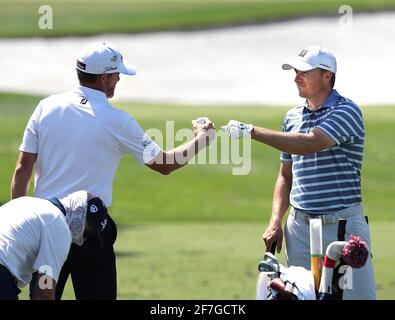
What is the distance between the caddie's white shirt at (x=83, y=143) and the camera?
24.6 feet

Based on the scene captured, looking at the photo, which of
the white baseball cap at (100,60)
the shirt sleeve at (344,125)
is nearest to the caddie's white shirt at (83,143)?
the white baseball cap at (100,60)

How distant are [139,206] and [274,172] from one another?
292cm

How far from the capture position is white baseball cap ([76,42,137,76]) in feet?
24.8

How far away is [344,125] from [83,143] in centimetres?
145

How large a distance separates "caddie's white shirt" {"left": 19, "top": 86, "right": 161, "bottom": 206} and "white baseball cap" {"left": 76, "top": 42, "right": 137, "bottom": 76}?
132 mm

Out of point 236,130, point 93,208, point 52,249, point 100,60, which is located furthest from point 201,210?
point 52,249

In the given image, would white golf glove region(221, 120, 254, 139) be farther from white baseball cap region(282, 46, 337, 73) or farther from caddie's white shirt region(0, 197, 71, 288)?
caddie's white shirt region(0, 197, 71, 288)

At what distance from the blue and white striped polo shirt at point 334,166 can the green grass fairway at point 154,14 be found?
26.6 meters

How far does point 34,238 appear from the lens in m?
6.24

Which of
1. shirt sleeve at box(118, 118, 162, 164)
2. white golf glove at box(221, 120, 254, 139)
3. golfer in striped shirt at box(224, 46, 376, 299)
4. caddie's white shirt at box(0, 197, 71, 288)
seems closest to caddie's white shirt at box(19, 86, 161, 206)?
shirt sleeve at box(118, 118, 162, 164)

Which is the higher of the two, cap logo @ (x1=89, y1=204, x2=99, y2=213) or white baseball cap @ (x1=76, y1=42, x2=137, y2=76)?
white baseball cap @ (x1=76, y1=42, x2=137, y2=76)

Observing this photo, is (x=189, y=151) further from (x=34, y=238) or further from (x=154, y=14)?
(x=154, y=14)

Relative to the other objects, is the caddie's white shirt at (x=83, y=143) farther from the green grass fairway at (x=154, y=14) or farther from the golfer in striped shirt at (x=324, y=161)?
the green grass fairway at (x=154, y=14)
